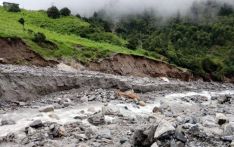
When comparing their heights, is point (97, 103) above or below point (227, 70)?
above

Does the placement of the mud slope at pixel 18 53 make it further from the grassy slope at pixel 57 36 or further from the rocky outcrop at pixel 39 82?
the rocky outcrop at pixel 39 82

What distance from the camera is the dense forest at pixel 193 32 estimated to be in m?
113

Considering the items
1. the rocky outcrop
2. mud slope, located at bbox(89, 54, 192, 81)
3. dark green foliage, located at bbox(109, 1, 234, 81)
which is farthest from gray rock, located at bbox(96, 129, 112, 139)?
dark green foliage, located at bbox(109, 1, 234, 81)

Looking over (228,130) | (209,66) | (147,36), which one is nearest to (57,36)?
(209,66)

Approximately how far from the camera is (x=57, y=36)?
250 feet

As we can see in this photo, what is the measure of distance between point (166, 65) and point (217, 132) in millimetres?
62530

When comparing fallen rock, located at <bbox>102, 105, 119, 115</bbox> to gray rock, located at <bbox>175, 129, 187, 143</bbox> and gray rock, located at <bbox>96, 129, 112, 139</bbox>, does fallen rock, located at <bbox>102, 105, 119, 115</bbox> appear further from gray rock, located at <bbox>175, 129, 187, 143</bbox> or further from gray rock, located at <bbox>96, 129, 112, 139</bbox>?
gray rock, located at <bbox>175, 129, 187, 143</bbox>

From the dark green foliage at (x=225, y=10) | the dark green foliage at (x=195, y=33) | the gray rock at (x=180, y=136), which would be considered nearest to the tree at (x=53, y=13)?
the dark green foliage at (x=195, y=33)

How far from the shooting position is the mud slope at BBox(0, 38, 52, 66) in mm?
57062

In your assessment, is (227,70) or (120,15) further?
(120,15)

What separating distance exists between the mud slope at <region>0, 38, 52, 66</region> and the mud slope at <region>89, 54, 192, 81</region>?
1004 cm

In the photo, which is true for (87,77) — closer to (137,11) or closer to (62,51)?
(62,51)

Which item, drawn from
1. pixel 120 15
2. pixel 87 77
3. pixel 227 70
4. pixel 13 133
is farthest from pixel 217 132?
pixel 120 15

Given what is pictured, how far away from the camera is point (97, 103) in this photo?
40.9 meters
